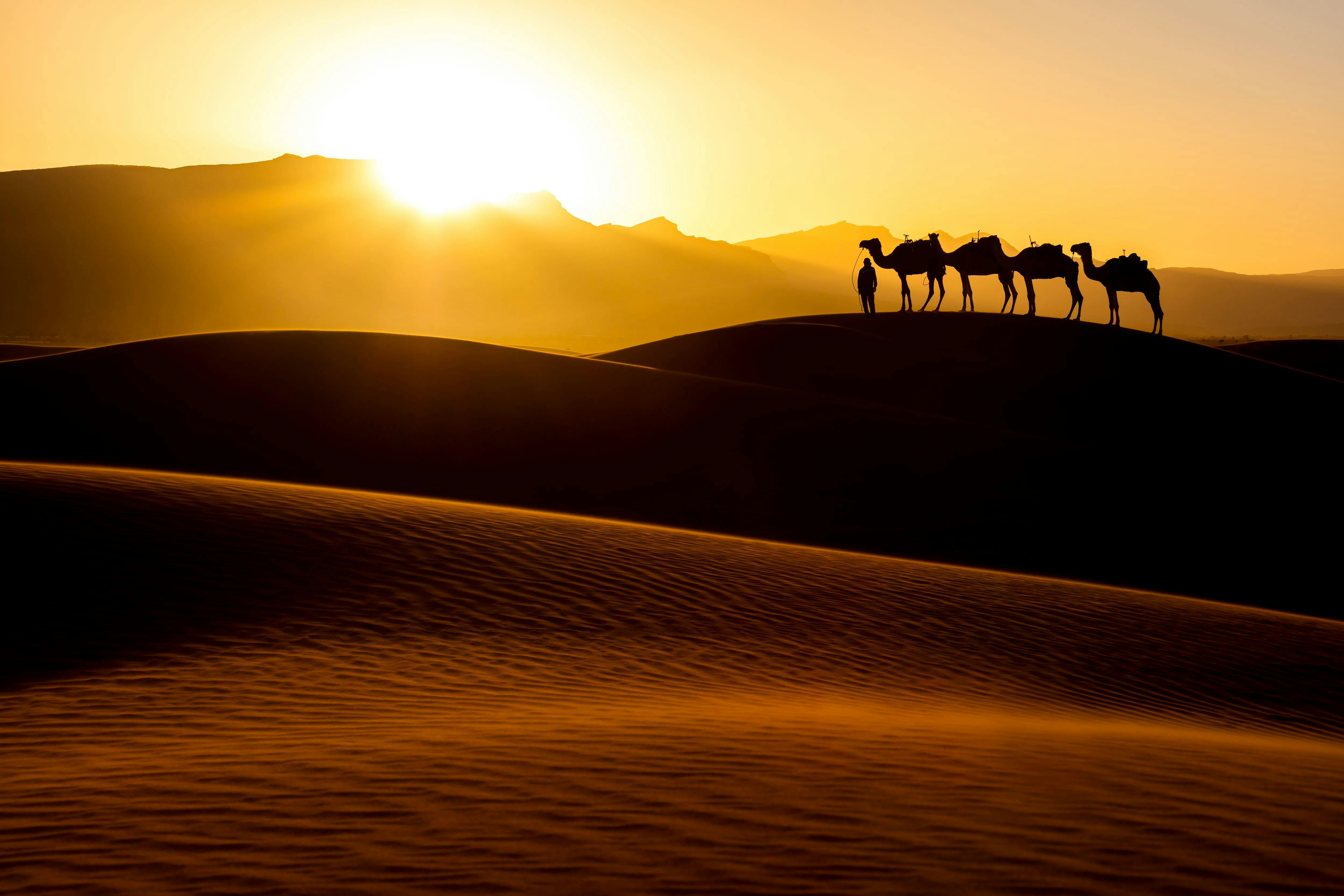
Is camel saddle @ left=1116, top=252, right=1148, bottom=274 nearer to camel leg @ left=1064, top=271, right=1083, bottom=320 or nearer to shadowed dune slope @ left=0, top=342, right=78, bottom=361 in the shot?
camel leg @ left=1064, top=271, right=1083, bottom=320

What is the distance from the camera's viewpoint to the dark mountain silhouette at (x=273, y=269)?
5108 inches

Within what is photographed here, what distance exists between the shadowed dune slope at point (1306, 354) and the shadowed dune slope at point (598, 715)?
3649 cm

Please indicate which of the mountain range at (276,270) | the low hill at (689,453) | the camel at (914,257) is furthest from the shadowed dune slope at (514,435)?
the mountain range at (276,270)

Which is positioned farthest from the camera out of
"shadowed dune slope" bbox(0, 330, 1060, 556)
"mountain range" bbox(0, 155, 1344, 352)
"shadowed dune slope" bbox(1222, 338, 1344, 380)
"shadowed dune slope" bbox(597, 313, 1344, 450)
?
"mountain range" bbox(0, 155, 1344, 352)

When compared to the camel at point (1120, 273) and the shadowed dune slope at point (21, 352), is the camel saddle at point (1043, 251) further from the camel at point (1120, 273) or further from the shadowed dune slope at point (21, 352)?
the shadowed dune slope at point (21, 352)

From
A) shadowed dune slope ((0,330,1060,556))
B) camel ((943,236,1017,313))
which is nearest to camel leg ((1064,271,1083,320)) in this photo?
camel ((943,236,1017,313))

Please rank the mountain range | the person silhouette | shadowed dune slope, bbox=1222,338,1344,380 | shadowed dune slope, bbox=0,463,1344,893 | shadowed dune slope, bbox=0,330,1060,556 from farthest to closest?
the mountain range, shadowed dune slope, bbox=1222,338,1344,380, the person silhouette, shadowed dune slope, bbox=0,330,1060,556, shadowed dune slope, bbox=0,463,1344,893

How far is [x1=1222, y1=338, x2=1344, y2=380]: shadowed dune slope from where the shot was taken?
140ft

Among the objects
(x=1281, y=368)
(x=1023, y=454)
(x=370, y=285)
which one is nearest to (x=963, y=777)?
(x=1023, y=454)

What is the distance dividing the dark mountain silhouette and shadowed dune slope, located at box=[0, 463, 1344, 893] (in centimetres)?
10708

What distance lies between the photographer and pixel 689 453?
67.6 ft

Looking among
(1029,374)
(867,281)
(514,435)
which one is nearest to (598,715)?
(514,435)

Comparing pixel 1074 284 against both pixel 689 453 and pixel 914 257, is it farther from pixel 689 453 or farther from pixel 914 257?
pixel 689 453

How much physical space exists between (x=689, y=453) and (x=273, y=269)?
15020 cm
